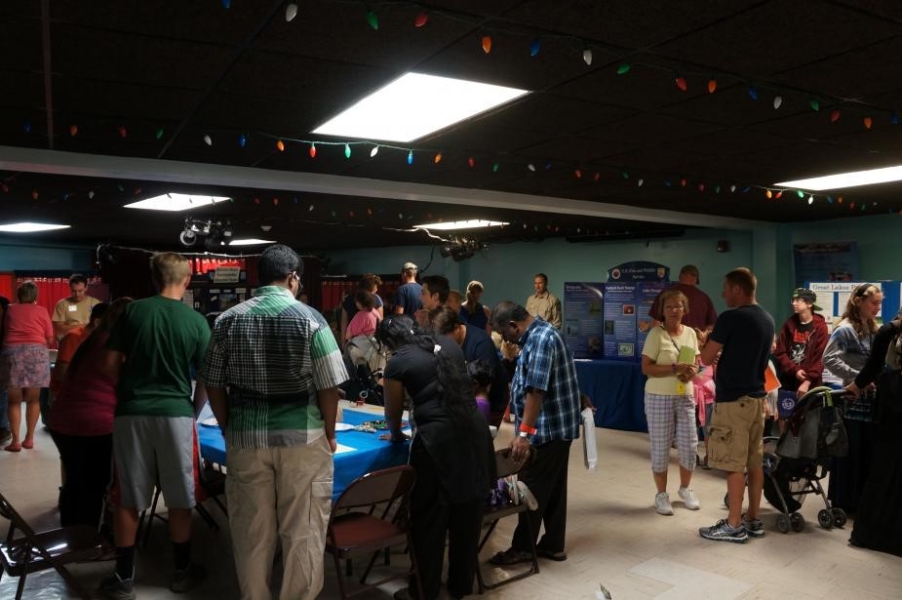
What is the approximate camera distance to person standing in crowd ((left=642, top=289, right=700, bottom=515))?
15.0ft

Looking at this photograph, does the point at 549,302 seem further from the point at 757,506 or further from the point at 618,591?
the point at 618,591

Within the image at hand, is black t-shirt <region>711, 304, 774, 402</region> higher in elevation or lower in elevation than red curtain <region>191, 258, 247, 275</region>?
lower

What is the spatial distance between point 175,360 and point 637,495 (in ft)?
11.2

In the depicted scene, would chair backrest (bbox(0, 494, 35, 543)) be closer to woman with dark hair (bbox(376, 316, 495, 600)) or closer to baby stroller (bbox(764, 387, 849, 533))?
woman with dark hair (bbox(376, 316, 495, 600))

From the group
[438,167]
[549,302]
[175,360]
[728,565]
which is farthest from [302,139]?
[549,302]

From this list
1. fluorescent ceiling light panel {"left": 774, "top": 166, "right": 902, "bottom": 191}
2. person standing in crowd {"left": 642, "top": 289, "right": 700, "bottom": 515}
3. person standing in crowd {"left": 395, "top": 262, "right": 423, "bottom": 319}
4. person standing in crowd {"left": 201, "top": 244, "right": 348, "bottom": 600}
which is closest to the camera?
person standing in crowd {"left": 201, "top": 244, "right": 348, "bottom": 600}

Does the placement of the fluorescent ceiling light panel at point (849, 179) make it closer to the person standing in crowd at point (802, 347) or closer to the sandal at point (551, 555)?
the person standing in crowd at point (802, 347)

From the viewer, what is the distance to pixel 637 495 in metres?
5.04

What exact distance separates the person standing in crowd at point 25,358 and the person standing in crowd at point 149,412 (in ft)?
12.6

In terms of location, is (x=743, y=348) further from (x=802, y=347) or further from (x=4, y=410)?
(x=4, y=410)

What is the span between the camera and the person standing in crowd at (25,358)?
20.6ft

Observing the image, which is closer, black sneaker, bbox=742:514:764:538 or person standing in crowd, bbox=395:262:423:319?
black sneaker, bbox=742:514:764:538

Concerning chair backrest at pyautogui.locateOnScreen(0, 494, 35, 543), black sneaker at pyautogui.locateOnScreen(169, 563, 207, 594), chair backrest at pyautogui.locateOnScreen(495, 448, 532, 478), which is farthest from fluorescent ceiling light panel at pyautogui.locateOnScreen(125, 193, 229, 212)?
chair backrest at pyautogui.locateOnScreen(495, 448, 532, 478)

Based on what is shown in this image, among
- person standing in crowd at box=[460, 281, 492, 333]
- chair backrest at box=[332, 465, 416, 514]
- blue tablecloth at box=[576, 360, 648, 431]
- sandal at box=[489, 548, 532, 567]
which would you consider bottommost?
sandal at box=[489, 548, 532, 567]
